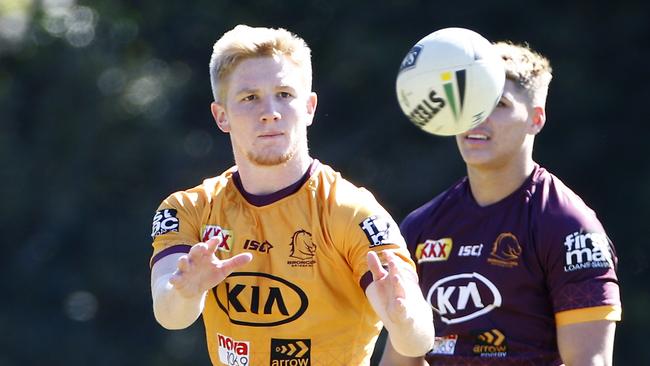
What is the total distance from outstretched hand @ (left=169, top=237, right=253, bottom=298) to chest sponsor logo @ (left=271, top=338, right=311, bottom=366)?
1.86ft

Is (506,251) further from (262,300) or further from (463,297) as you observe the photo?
(262,300)

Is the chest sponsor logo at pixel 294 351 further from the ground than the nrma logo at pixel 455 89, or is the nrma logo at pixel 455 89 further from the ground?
the nrma logo at pixel 455 89

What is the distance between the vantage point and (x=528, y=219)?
253 inches

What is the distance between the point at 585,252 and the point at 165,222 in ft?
6.23

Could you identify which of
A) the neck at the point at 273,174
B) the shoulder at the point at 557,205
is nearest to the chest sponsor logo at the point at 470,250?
the shoulder at the point at 557,205

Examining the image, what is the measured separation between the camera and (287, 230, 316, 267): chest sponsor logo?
5770 mm

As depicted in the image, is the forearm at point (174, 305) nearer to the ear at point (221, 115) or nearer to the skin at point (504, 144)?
the ear at point (221, 115)

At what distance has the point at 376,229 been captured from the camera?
18.5 feet

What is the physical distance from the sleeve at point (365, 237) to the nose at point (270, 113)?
51 cm

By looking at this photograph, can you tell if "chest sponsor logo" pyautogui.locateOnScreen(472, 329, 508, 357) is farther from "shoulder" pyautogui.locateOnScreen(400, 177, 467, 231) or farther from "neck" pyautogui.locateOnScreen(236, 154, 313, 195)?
"neck" pyautogui.locateOnScreen(236, 154, 313, 195)

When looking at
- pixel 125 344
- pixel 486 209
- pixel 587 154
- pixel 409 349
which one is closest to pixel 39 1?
pixel 125 344

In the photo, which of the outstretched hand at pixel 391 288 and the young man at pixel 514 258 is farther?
the young man at pixel 514 258

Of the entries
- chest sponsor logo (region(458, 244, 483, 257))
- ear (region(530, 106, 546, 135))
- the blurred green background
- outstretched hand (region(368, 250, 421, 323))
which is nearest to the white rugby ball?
ear (region(530, 106, 546, 135))

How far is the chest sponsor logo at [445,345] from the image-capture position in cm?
653
